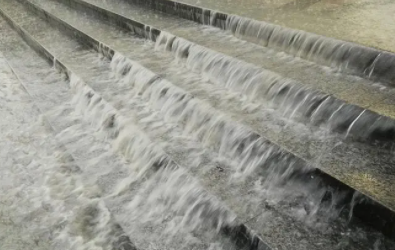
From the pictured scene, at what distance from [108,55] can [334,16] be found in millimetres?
3449

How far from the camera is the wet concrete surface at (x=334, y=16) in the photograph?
3.81 meters

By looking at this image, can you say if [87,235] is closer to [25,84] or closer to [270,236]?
[270,236]

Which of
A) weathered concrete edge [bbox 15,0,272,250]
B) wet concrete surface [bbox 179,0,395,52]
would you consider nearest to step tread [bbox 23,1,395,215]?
weathered concrete edge [bbox 15,0,272,250]

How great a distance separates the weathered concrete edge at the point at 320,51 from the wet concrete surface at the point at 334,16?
0.36 feet

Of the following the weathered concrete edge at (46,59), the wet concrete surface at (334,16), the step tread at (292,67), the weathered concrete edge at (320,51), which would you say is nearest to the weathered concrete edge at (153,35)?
the step tread at (292,67)

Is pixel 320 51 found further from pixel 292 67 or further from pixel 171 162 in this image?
pixel 171 162

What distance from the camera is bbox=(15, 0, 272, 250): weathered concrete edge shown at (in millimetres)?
2354

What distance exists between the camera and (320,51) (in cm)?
388

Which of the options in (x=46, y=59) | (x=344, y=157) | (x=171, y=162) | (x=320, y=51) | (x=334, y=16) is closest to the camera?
(x=344, y=157)

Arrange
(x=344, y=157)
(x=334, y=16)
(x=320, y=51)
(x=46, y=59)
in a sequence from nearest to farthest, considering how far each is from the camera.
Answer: (x=344, y=157) → (x=320, y=51) → (x=334, y=16) → (x=46, y=59)

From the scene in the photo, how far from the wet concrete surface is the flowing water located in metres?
0.93

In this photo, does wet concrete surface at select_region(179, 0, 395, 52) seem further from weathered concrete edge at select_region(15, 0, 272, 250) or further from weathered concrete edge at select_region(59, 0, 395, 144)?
weathered concrete edge at select_region(15, 0, 272, 250)

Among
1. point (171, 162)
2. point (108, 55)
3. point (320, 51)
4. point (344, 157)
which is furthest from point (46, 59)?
point (344, 157)

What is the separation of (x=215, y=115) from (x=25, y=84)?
138 inches
